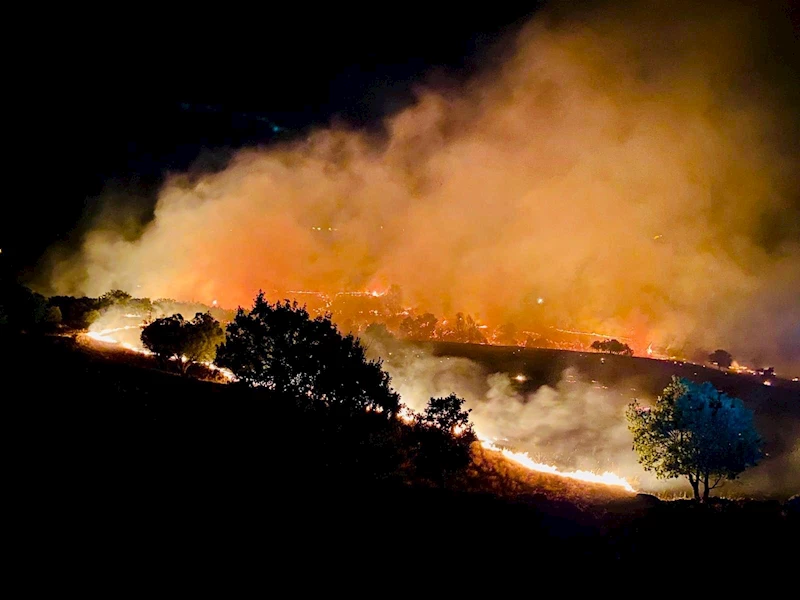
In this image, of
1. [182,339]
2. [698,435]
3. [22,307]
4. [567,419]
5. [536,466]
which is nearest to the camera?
[698,435]

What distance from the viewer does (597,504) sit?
26250mm

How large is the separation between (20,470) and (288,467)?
8240 millimetres

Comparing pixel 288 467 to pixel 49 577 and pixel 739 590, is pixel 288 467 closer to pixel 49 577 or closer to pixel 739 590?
pixel 49 577

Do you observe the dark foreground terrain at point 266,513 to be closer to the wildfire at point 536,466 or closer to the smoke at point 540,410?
the wildfire at point 536,466

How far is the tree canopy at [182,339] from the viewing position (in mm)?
41375

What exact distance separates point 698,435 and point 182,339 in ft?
141

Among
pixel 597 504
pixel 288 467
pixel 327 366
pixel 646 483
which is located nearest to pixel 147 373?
pixel 327 366

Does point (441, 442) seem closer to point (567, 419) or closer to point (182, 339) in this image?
point (182, 339)

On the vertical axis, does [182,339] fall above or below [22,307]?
below

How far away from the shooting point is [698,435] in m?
31.5

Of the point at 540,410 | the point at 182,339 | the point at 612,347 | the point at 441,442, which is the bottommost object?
the point at 441,442

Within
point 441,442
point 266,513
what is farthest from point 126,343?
point 266,513

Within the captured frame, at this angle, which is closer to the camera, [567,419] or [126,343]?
[126,343]

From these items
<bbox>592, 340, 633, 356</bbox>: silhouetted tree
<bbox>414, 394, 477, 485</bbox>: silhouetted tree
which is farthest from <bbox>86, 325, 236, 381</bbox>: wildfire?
<bbox>592, 340, 633, 356</bbox>: silhouetted tree
